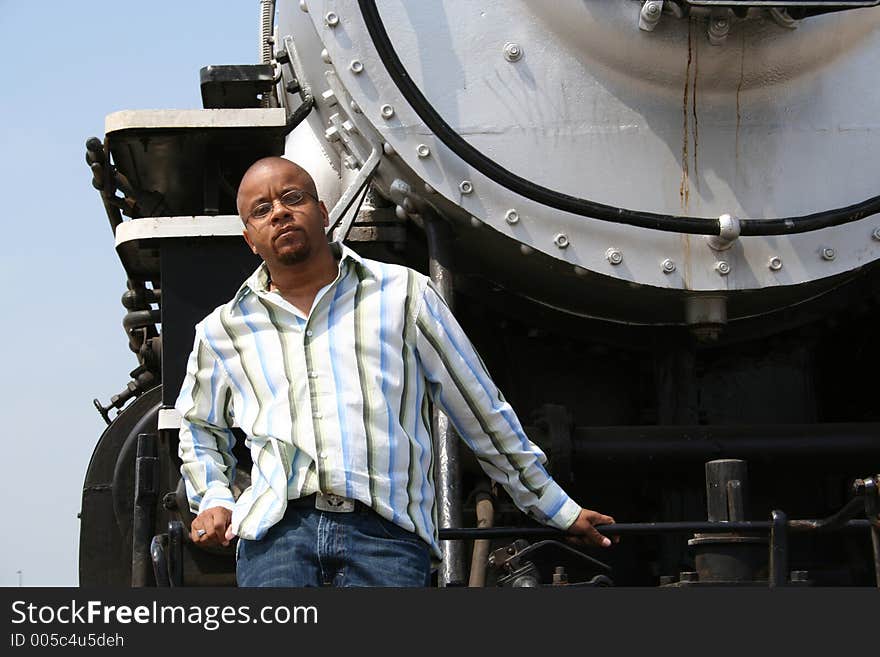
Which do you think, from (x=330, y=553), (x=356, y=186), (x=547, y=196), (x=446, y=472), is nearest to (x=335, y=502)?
(x=330, y=553)

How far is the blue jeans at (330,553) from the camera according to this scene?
2607mm

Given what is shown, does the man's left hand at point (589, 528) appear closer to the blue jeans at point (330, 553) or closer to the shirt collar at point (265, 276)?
the blue jeans at point (330, 553)

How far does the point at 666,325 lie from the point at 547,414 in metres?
0.64

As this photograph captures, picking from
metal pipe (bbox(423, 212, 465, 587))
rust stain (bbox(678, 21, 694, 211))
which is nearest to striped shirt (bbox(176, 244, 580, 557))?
metal pipe (bbox(423, 212, 465, 587))

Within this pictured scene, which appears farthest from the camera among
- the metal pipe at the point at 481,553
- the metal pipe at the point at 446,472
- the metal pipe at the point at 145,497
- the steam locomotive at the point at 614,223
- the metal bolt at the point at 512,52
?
the metal bolt at the point at 512,52

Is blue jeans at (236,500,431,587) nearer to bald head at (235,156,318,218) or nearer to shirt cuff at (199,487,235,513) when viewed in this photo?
shirt cuff at (199,487,235,513)

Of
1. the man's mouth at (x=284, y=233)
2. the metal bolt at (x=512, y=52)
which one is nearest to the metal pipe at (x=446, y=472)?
the metal bolt at (x=512, y=52)

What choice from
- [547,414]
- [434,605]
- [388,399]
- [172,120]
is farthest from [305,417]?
[172,120]

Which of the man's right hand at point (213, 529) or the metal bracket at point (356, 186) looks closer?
the man's right hand at point (213, 529)

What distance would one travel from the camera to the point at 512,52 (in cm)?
462

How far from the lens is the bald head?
2.83 m

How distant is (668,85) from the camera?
4680 mm

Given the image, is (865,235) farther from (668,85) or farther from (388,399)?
(388,399)

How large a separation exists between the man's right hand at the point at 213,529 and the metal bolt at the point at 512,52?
2.29 metres
